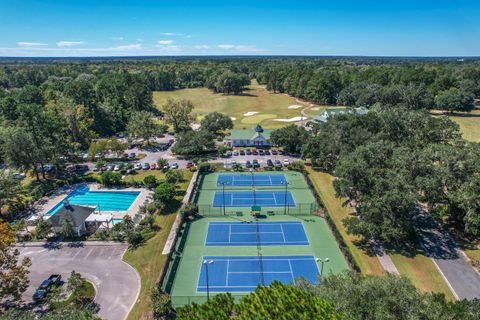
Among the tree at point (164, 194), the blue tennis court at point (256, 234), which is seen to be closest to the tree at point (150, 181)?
the tree at point (164, 194)

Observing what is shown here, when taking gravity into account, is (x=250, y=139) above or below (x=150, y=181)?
above

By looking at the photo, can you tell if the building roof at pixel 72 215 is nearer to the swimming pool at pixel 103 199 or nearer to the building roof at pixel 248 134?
the swimming pool at pixel 103 199

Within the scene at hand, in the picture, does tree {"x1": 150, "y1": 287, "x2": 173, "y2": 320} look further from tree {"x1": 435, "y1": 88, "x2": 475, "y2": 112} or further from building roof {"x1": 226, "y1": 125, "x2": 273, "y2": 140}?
tree {"x1": 435, "y1": 88, "x2": 475, "y2": 112}

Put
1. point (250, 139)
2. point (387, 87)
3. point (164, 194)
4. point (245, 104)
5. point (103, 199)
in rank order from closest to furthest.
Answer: point (164, 194), point (103, 199), point (250, 139), point (387, 87), point (245, 104)

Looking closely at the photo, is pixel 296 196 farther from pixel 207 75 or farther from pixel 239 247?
pixel 207 75

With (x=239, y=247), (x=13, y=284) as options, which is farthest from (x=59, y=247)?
(x=239, y=247)

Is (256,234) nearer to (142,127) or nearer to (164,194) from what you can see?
(164,194)

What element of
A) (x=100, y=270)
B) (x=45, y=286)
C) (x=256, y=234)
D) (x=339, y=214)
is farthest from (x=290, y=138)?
(x=45, y=286)

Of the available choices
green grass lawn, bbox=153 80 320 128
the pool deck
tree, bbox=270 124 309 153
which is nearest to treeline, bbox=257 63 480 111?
green grass lawn, bbox=153 80 320 128
